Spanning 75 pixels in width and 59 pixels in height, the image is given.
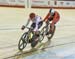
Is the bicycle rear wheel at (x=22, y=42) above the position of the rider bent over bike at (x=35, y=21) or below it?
below

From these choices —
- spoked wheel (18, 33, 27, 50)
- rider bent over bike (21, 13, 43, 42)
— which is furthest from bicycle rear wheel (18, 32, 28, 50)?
rider bent over bike (21, 13, 43, 42)

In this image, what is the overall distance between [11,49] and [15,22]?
6.64m

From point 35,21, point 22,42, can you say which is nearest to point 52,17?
point 35,21

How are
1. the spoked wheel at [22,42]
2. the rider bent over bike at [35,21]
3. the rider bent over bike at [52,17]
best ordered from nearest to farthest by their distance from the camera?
the spoked wheel at [22,42], the rider bent over bike at [35,21], the rider bent over bike at [52,17]

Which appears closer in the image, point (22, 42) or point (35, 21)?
point (22, 42)

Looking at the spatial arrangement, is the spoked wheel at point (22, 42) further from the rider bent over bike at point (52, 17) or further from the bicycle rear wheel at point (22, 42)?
the rider bent over bike at point (52, 17)

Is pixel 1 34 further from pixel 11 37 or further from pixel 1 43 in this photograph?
pixel 1 43

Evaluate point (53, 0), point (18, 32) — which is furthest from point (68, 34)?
point (53, 0)

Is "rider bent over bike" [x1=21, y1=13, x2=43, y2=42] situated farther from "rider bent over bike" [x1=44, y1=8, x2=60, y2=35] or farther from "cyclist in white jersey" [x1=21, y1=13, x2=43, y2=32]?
"rider bent over bike" [x1=44, y1=8, x2=60, y2=35]

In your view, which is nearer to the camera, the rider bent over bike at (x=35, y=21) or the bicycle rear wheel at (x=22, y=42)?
the bicycle rear wheel at (x=22, y=42)

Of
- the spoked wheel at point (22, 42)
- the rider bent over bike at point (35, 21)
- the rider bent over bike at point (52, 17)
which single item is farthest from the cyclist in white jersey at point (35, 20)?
the rider bent over bike at point (52, 17)

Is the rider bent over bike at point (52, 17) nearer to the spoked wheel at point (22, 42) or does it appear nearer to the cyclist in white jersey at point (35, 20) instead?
the cyclist in white jersey at point (35, 20)

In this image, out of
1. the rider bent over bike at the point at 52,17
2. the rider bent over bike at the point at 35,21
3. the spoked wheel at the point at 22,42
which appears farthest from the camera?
the rider bent over bike at the point at 52,17

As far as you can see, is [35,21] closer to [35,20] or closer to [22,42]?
[35,20]
